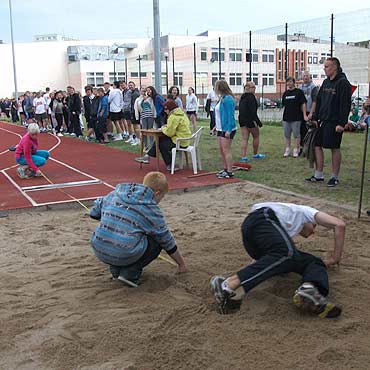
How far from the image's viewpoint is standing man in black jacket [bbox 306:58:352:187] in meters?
7.64

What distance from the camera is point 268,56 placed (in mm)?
37094

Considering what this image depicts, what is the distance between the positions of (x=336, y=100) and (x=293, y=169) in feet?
7.66

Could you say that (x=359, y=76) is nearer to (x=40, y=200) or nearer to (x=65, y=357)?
(x=40, y=200)

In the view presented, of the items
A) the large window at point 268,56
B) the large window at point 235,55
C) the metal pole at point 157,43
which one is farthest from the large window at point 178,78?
the metal pole at point 157,43

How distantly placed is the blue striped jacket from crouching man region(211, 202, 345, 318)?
0.67 meters

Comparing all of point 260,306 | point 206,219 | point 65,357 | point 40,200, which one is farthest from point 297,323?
point 40,200

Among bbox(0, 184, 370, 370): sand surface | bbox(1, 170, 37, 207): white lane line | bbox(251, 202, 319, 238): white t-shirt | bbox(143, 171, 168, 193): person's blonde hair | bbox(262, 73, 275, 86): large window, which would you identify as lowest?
bbox(0, 184, 370, 370): sand surface

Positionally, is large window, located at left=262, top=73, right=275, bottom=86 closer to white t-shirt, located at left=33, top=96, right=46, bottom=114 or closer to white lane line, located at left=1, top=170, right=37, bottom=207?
white t-shirt, located at left=33, top=96, right=46, bottom=114

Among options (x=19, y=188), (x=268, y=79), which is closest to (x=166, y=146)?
(x=19, y=188)

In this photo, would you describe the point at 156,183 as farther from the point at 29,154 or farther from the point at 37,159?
the point at 37,159

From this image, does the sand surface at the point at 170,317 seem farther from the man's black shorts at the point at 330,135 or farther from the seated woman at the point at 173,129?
the seated woman at the point at 173,129

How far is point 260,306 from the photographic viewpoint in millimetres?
3670

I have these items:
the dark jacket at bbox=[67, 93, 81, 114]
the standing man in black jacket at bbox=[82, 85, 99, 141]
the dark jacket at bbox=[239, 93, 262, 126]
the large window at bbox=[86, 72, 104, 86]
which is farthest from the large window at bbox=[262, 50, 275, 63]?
the large window at bbox=[86, 72, 104, 86]

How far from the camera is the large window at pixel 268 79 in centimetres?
4442
